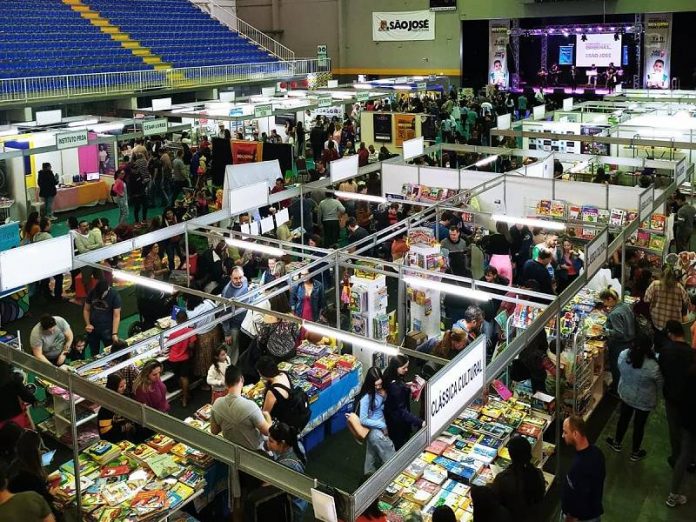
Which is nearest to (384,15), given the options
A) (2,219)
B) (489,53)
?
(489,53)

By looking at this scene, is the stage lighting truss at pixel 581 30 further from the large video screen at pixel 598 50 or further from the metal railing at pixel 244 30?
the metal railing at pixel 244 30

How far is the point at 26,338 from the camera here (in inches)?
391

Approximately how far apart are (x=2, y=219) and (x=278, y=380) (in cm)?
980

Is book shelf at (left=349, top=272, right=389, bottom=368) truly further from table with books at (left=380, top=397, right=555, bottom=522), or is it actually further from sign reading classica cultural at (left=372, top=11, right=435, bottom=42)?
sign reading classica cultural at (left=372, top=11, right=435, bottom=42)

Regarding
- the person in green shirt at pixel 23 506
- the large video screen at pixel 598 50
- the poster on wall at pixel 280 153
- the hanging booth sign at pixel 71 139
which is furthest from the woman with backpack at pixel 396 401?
the large video screen at pixel 598 50

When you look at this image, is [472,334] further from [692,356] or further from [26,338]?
[26,338]

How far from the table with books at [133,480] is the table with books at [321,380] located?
2.59 ft

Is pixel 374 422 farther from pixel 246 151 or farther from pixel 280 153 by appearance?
pixel 246 151

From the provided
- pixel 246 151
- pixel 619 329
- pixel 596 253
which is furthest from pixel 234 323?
pixel 246 151

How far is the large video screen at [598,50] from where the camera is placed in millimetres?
28766

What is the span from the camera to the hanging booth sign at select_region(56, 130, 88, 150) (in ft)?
43.6

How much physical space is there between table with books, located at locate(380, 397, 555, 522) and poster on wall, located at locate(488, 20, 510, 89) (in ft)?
85.3

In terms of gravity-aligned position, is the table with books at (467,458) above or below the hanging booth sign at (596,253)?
below

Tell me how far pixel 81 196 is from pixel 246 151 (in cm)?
419
